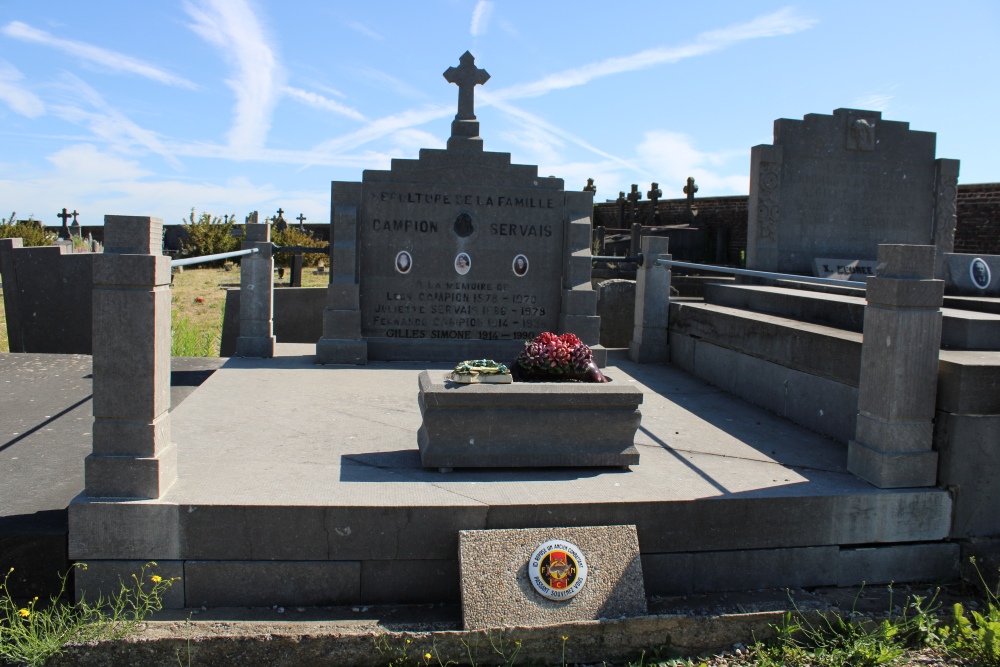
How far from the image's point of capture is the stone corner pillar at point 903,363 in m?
4.14

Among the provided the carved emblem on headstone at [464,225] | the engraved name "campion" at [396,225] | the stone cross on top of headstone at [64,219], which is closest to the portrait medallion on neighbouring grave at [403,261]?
the engraved name "campion" at [396,225]

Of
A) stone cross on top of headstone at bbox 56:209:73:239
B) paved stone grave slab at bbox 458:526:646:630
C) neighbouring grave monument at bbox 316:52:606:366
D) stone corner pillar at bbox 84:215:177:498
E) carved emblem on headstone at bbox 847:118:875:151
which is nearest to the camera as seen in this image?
paved stone grave slab at bbox 458:526:646:630

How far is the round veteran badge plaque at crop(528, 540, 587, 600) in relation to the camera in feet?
11.8

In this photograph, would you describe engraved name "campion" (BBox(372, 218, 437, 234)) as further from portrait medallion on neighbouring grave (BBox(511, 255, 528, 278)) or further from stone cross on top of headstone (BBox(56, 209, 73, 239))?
stone cross on top of headstone (BBox(56, 209, 73, 239))

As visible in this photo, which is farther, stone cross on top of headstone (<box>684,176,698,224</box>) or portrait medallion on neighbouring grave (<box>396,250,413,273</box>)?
stone cross on top of headstone (<box>684,176,698,224</box>)

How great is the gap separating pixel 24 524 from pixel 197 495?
821 millimetres

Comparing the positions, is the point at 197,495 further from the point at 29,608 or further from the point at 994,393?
the point at 994,393

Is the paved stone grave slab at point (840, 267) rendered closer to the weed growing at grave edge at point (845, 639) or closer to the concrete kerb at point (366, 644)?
the weed growing at grave edge at point (845, 639)

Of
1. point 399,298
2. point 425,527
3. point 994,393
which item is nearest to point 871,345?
point 994,393

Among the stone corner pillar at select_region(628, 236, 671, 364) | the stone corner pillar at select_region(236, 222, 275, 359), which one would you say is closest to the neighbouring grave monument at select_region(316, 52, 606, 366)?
the stone corner pillar at select_region(628, 236, 671, 364)

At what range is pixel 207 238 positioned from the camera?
93.6 feet

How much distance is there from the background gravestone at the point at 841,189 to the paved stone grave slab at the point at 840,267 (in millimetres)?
163

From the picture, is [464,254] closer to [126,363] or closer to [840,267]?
[126,363]

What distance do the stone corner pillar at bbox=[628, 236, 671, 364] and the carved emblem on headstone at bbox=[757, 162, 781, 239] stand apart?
2815mm
